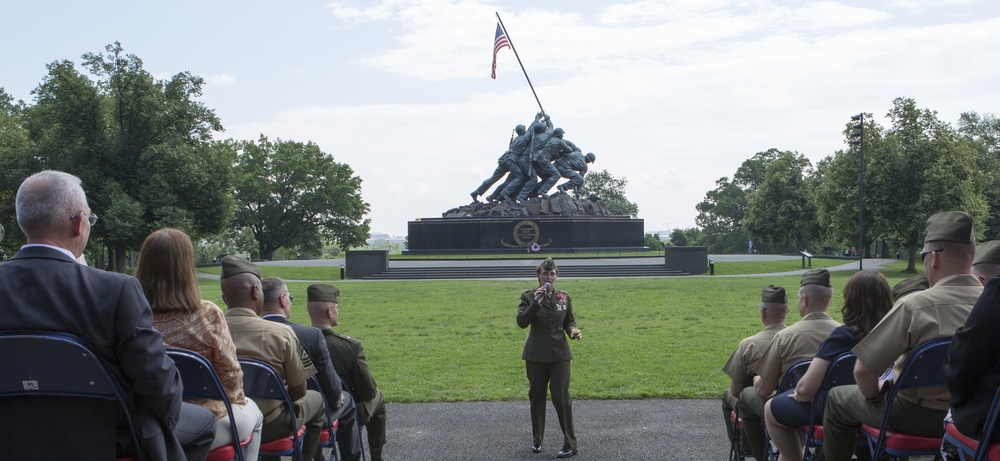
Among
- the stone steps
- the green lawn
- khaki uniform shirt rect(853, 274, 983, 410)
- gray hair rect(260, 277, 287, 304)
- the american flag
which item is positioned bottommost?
the green lawn

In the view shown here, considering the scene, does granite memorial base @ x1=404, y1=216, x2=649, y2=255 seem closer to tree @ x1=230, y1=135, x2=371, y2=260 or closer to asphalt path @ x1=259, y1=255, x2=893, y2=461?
tree @ x1=230, y1=135, x2=371, y2=260

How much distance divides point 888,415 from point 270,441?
3.24 meters

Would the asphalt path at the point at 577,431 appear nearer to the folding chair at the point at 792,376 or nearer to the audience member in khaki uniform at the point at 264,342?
the folding chair at the point at 792,376

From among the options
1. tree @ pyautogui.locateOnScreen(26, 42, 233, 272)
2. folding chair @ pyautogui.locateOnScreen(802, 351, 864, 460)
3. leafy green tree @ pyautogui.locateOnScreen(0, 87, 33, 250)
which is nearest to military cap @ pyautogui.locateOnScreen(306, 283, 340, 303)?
folding chair @ pyautogui.locateOnScreen(802, 351, 864, 460)

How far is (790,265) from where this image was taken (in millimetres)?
39000

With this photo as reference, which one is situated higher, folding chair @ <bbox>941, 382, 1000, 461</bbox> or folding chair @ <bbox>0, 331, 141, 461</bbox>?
folding chair @ <bbox>0, 331, 141, 461</bbox>

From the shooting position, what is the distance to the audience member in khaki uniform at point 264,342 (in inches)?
175

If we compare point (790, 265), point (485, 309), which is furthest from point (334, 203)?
point (485, 309)

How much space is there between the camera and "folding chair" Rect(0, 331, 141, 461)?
9.41 feet

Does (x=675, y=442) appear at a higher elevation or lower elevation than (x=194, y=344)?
lower

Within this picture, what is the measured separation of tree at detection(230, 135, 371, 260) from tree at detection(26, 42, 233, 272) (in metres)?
21.9

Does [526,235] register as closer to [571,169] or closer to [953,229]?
[571,169]

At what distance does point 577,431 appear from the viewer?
7.38m

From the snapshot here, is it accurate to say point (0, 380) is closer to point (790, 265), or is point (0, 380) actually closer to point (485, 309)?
point (485, 309)
